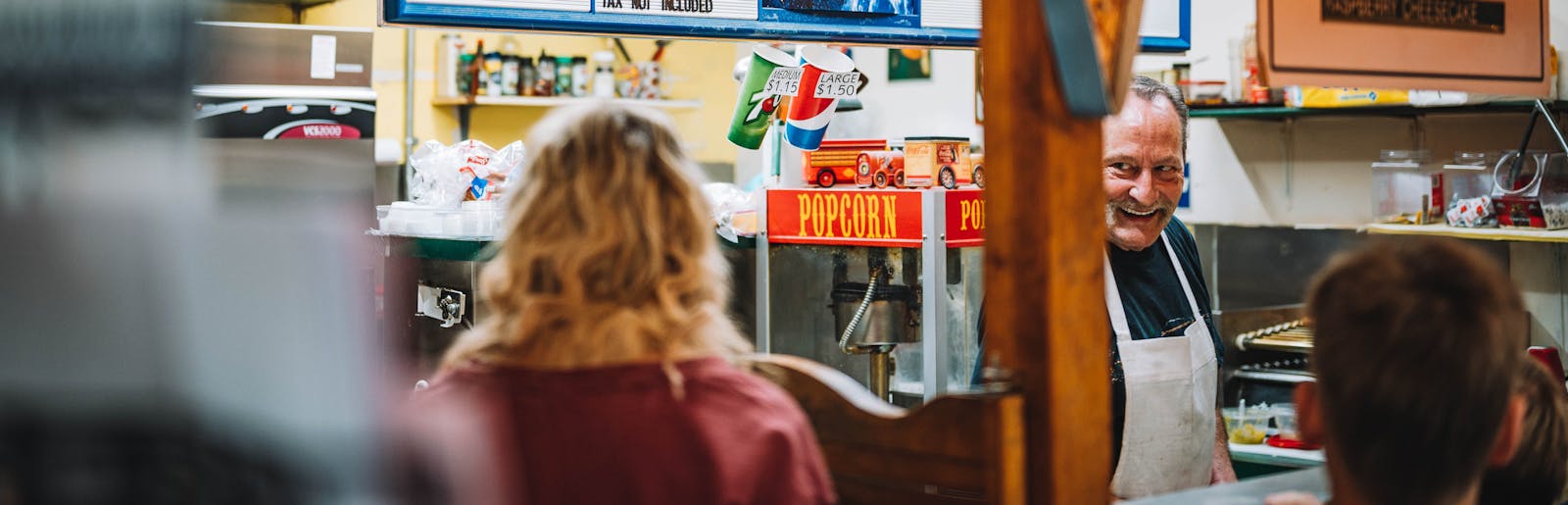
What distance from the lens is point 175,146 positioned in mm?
622

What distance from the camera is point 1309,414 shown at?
1493 millimetres

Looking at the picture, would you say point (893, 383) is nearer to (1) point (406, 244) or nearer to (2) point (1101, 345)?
(1) point (406, 244)

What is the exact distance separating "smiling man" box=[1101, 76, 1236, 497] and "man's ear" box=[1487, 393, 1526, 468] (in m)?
1.17

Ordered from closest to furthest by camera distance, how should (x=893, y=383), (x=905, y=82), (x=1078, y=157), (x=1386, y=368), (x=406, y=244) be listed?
(x=1386, y=368) < (x=1078, y=157) < (x=893, y=383) < (x=406, y=244) < (x=905, y=82)

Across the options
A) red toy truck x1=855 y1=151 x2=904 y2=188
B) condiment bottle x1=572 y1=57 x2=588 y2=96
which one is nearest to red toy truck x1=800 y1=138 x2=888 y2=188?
red toy truck x1=855 y1=151 x2=904 y2=188

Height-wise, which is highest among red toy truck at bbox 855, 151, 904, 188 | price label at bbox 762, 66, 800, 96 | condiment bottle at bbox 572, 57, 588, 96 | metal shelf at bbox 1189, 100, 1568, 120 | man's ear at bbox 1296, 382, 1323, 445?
condiment bottle at bbox 572, 57, 588, 96

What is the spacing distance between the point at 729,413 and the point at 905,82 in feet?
19.8

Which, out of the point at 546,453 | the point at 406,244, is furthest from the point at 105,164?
the point at 406,244

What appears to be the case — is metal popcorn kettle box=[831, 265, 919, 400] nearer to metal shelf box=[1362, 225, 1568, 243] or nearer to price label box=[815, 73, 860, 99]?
price label box=[815, 73, 860, 99]

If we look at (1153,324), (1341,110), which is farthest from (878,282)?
(1341,110)

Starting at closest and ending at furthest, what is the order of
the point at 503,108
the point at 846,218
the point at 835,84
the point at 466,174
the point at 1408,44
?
the point at 1408,44
the point at 835,84
the point at 846,218
the point at 466,174
the point at 503,108

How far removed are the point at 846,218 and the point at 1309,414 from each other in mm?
2214

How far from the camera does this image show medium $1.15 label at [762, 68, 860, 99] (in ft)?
11.0

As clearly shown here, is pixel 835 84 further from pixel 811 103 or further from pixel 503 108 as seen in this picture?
pixel 503 108
